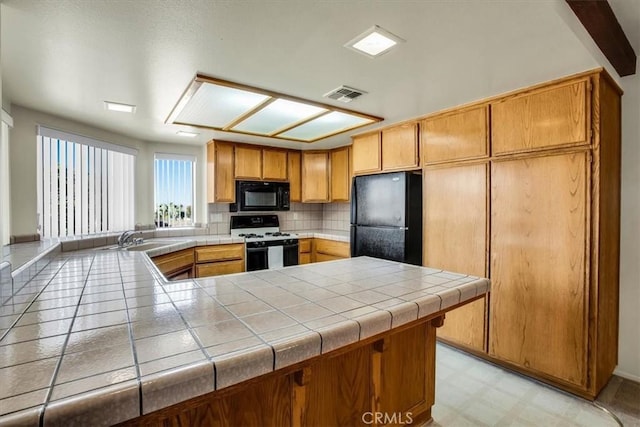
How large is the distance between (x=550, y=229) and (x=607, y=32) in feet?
4.02

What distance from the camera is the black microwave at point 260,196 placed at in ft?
14.0

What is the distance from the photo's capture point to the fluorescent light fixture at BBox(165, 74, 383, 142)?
2242mm

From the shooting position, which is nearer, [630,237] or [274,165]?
[630,237]

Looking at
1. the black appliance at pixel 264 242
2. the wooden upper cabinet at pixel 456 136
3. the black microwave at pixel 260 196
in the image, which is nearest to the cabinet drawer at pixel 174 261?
the black appliance at pixel 264 242

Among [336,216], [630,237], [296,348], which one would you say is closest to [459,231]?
[630,237]

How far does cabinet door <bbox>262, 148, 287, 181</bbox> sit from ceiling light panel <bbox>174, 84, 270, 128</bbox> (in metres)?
1.29

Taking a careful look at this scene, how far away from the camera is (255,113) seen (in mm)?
2766

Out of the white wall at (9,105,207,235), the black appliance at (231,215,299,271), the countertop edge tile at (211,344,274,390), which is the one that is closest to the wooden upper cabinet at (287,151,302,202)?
the black appliance at (231,215,299,271)

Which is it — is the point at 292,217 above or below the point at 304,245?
above

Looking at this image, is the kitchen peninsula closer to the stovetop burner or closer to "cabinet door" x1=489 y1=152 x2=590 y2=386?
"cabinet door" x1=489 y1=152 x2=590 y2=386

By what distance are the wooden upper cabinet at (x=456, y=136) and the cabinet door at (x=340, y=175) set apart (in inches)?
62.6

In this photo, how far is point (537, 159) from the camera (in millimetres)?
2184

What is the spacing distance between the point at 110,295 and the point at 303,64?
1605 millimetres

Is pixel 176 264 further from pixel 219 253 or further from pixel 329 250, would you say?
pixel 329 250
